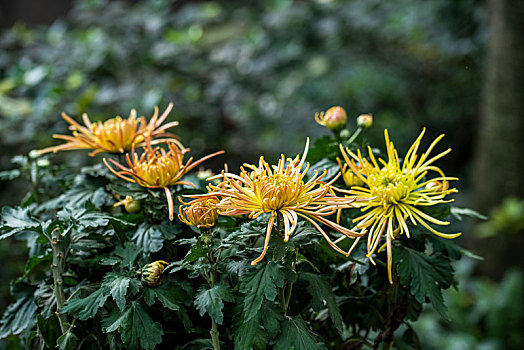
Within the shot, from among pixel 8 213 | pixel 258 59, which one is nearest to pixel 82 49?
pixel 258 59

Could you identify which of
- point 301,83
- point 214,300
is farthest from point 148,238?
point 301,83

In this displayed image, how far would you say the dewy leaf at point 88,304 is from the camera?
0.59 m

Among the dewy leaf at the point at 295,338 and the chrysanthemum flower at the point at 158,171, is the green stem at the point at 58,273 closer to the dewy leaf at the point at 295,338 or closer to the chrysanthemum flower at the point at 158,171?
the chrysanthemum flower at the point at 158,171

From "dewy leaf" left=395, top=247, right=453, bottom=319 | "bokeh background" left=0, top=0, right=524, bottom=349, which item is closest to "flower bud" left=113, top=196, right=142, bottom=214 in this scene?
"dewy leaf" left=395, top=247, right=453, bottom=319

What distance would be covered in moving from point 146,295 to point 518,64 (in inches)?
81.4

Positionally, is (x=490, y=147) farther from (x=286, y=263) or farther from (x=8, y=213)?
(x=8, y=213)

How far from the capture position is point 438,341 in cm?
213

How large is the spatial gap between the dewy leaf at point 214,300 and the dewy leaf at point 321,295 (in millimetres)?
104

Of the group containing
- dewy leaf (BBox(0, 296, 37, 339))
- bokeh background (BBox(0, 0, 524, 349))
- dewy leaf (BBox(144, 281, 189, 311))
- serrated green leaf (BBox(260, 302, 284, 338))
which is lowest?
serrated green leaf (BBox(260, 302, 284, 338))

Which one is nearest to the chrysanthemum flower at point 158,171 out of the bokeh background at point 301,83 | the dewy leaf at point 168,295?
the dewy leaf at point 168,295

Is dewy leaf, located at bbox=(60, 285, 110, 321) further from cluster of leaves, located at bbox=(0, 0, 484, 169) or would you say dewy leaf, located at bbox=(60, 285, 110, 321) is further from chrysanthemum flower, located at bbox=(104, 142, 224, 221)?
cluster of leaves, located at bbox=(0, 0, 484, 169)

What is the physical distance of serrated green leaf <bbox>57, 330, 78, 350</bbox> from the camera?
60 cm

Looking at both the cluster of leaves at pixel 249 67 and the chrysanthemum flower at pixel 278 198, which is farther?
the cluster of leaves at pixel 249 67

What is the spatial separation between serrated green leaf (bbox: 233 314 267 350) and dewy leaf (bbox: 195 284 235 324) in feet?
0.09
